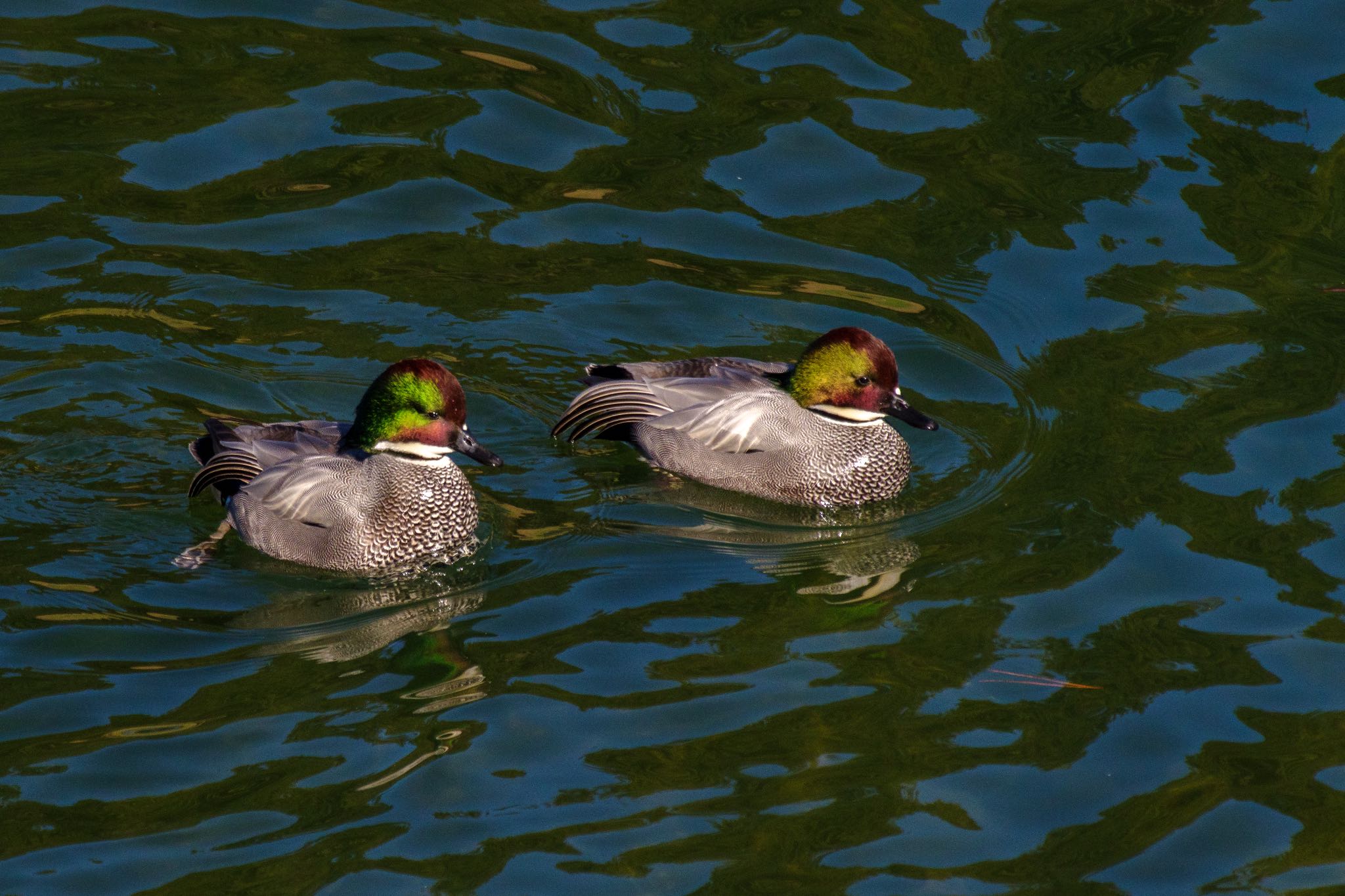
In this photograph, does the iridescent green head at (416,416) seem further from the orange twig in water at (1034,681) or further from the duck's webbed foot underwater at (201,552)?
the orange twig in water at (1034,681)

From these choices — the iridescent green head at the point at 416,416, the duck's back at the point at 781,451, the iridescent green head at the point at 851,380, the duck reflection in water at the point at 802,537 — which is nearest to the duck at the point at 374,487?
the iridescent green head at the point at 416,416

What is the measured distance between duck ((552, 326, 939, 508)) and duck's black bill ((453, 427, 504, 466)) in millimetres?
1196

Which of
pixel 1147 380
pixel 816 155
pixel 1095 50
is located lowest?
pixel 1147 380

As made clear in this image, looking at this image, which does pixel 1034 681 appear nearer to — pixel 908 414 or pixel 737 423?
pixel 908 414

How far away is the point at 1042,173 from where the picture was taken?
1330 centimetres

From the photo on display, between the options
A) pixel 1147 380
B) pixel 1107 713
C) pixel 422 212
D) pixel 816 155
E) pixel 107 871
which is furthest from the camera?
pixel 816 155

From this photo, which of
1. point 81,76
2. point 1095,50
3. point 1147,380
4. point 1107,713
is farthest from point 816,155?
point 1107,713

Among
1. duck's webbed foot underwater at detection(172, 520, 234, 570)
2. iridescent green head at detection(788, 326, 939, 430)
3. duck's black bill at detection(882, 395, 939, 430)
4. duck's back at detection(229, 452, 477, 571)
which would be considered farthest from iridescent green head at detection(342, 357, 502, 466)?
duck's black bill at detection(882, 395, 939, 430)

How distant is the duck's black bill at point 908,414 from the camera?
10391 millimetres

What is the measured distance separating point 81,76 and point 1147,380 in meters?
8.62

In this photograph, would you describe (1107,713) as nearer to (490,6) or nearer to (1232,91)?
(1232,91)

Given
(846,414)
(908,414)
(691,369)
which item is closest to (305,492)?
(691,369)

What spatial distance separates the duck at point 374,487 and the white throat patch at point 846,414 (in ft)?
7.30

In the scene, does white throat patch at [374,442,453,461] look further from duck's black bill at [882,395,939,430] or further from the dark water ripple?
duck's black bill at [882,395,939,430]
